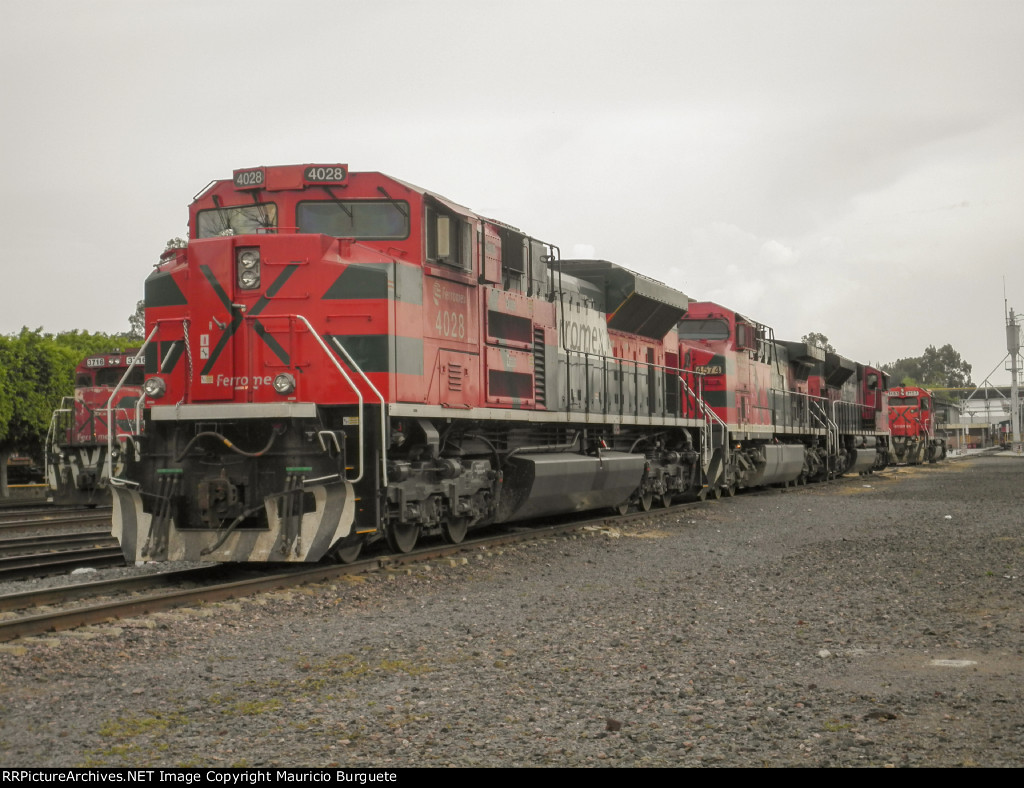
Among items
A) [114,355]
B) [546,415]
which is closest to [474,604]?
[546,415]

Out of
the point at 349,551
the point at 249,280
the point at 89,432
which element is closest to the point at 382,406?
the point at 349,551

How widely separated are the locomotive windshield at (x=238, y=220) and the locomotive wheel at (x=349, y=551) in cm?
306

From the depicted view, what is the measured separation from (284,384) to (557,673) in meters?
4.46

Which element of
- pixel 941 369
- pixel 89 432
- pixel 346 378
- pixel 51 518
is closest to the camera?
pixel 346 378

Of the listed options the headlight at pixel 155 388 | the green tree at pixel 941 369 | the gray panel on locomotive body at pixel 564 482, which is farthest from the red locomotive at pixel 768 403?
the green tree at pixel 941 369

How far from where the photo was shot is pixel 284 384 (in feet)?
29.8

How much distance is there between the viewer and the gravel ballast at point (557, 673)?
4219 millimetres

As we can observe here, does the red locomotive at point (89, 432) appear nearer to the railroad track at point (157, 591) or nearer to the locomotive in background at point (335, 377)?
the locomotive in background at point (335, 377)

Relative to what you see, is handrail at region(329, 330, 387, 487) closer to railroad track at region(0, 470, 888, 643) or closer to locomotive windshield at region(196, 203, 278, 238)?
railroad track at region(0, 470, 888, 643)

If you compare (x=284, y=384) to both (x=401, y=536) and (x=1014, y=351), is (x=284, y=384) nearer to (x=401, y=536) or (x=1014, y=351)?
(x=401, y=536)

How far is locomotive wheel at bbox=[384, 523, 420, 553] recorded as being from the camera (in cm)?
1026

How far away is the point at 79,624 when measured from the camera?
701 cm

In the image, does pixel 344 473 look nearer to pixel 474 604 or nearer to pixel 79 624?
pixel 474 604

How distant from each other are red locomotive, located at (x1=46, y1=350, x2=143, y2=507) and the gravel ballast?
1063 cm
